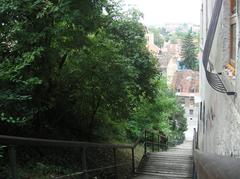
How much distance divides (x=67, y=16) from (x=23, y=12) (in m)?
0.98

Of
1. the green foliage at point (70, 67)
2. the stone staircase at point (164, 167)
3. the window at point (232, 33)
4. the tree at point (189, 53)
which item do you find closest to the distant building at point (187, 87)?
the tree at point (189, 53)

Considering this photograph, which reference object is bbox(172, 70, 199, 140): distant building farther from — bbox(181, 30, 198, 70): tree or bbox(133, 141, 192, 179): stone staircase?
bbox(133, 141, 192, 179): stone staircase

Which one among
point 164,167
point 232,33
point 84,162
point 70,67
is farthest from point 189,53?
point 84,162

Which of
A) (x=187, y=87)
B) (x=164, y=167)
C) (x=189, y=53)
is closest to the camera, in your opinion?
(x=164, y=167)

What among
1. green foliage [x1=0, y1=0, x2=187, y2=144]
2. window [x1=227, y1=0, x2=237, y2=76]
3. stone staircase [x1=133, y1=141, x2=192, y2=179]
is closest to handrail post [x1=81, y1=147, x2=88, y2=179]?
window [x1=227, y1=0, x2=237, y2=76]

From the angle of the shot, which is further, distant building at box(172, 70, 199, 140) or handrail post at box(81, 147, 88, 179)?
distant building at box(172, 70, 199, 140)

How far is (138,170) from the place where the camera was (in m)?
11.4

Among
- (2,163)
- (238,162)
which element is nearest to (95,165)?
(2,163)

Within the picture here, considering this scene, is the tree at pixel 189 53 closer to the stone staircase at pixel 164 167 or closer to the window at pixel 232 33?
the stone staircase at pixel 164 167

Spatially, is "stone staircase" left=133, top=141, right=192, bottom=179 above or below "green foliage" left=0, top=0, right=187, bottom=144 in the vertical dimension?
below

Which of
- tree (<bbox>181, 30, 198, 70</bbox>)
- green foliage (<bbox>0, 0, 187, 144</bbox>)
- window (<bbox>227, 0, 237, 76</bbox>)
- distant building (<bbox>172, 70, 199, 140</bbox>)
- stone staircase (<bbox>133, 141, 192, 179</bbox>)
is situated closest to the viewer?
window (<bbox>227, 0, 237, 76</bbox>)

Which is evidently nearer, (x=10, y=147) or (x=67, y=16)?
(x=10, y=147)

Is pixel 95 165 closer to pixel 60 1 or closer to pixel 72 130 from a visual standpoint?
pixel 72 130

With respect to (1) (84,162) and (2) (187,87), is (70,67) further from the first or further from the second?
(2) (187,87)
